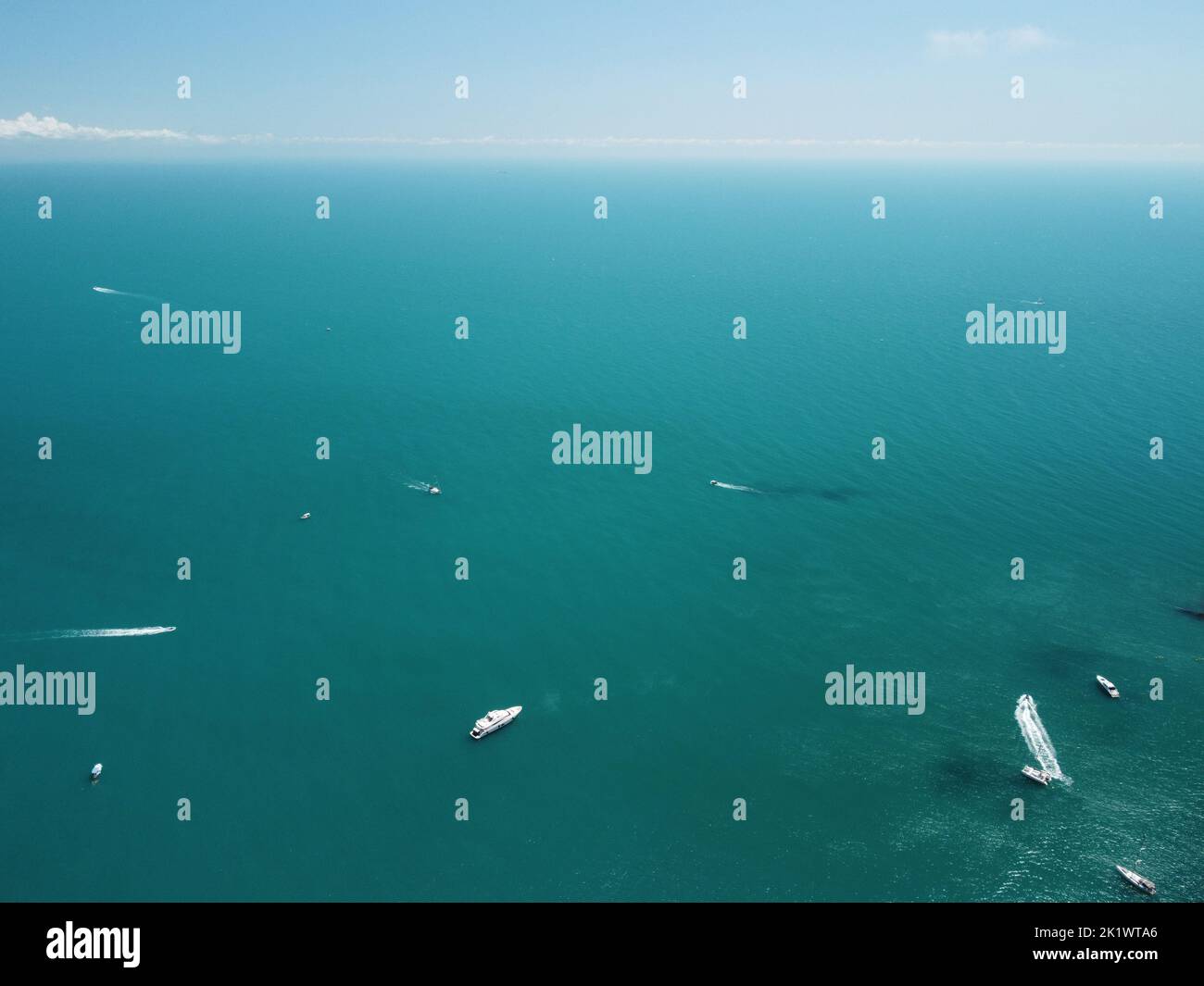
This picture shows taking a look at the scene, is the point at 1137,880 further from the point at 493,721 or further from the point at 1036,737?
the point at 493,721

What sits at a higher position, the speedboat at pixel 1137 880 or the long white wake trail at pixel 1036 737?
the long white wake trail at pixel 1036 737

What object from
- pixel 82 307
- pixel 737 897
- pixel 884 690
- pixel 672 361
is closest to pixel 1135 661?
pixel 884 690

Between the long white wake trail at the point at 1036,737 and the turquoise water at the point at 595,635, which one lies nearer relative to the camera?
the turquoise water at the point at 595,635

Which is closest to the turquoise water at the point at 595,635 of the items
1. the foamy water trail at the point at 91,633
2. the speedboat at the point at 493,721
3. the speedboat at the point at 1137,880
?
the speedboat at the point at 1137,880

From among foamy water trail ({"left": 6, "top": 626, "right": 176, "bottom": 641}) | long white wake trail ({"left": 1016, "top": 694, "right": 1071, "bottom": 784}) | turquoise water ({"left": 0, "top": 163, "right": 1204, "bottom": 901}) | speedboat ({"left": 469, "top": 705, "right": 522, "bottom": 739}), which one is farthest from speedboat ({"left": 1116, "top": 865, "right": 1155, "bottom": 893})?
foamy water trail ({"left": 6, "top": 626, "right": 176, "bottom": 641})

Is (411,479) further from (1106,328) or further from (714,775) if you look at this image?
(1106,328)

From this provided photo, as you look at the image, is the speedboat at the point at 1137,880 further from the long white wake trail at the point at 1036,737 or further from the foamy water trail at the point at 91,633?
the foamy water trail at the point at 91,633
